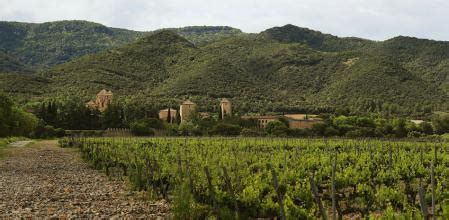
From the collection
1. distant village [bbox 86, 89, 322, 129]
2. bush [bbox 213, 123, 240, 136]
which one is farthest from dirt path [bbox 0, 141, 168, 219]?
distant village [bbox 86, 89, 322, 129]

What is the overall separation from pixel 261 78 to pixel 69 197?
483 feet

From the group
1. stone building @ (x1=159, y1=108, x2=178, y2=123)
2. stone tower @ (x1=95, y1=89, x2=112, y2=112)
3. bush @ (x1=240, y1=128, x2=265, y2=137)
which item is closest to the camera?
bush @ (x1=240, y1=128, x2=265, y2=137)

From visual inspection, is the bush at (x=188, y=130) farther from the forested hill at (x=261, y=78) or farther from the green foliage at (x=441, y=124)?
the green foliage at (x=441, y=124)

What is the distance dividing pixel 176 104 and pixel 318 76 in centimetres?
4902

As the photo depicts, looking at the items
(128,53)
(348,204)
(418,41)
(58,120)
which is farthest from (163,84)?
(348,204)

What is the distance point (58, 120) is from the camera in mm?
94375

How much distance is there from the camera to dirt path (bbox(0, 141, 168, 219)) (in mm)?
14991

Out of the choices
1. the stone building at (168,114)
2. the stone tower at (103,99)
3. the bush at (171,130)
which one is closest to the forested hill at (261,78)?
the stone tower at (103,99)

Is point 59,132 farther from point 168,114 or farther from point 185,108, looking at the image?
point 185,108

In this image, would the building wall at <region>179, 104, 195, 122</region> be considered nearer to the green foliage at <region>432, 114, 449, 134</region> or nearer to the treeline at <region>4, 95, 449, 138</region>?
the treeline at <region>4, 95, 449, 138</region>

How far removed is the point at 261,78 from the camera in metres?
164

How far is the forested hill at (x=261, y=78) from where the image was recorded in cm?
13462

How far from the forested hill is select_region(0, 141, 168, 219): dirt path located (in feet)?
332

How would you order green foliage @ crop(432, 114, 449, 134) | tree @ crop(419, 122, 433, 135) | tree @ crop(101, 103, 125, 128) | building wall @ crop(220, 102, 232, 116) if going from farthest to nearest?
building wall @ crop(220, 102, 232, 116)
tree @ crop(101, 103, 125, 128)
green foliage @ crop(432, 114, 449, 134)
tree @ crop(419, 122, 433, 135)
